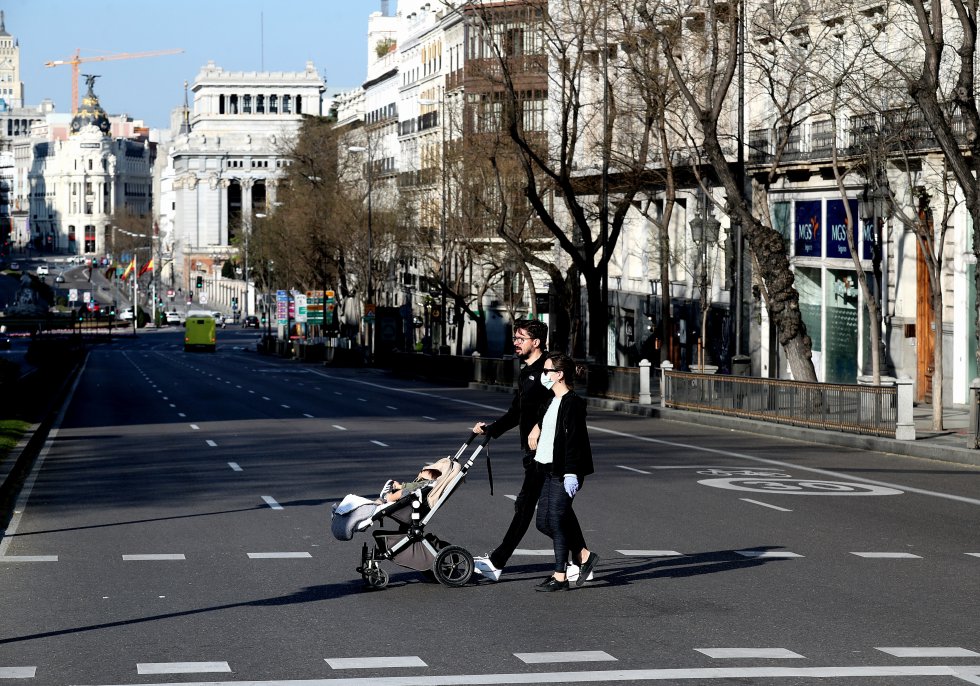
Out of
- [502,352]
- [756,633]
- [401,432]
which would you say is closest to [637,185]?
[401,432]

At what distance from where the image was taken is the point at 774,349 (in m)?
47.0

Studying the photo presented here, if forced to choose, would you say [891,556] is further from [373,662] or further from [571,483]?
[373,662]

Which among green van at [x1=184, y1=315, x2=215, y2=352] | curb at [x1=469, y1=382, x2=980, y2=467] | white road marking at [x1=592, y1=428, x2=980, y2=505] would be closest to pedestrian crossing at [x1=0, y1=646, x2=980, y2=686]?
white road marking at [x1=592, y1=428, x2=980, y2=505]

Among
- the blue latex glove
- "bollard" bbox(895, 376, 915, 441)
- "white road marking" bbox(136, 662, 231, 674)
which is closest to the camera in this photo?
"white road marking" bbox(136, 662, 231, 674)

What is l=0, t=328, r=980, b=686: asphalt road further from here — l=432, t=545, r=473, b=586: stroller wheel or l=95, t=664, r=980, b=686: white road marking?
l=432, t=545, r=473, b=586: stroller wheel

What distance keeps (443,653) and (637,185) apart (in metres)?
36.2

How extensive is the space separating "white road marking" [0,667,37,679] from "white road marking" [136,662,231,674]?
0.58m

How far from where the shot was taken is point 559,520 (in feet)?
40.4

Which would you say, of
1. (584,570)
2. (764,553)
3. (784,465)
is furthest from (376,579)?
(784,465)

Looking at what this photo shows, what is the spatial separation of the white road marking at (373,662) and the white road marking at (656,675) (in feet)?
0.96

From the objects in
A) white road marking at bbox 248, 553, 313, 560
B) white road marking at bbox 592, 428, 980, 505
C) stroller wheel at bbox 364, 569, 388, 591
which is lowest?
white road marking at bbox 592, 428, 980, 505

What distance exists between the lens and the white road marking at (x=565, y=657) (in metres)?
9.88

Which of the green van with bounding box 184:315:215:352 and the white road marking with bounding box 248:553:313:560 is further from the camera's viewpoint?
the green van with bounding box 184:315:215:352

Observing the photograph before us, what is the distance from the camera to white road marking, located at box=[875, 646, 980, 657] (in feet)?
33.0
